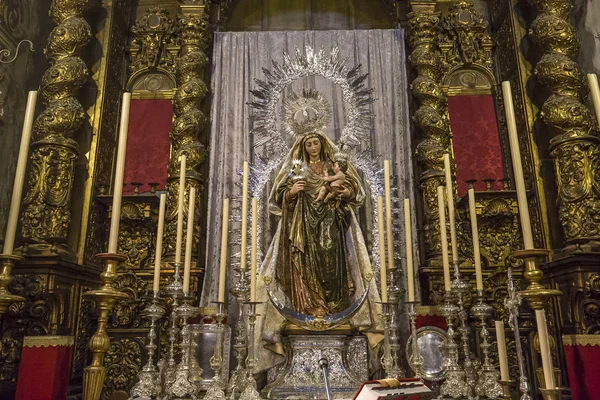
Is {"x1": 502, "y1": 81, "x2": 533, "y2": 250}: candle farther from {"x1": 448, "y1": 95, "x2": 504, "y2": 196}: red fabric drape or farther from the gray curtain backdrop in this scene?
{"x1": 448, "y1": 95, "x2": 504, "y2": 196}: red fabric drape

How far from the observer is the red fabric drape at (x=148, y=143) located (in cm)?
575

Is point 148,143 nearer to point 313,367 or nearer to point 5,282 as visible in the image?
point 313,367

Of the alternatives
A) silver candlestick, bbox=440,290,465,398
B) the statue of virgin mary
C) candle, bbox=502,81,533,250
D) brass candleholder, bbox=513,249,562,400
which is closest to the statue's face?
the statue of virgin mary

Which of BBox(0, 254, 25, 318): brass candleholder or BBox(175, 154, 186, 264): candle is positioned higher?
BBox(175, 154, 186, 264): candle

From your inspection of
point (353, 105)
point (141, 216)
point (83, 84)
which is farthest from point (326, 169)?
point (83, 84)

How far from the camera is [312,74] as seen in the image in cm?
602

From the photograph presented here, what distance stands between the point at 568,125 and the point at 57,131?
4947 millimetres

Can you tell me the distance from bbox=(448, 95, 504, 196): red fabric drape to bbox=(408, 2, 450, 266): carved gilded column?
30 centimetres

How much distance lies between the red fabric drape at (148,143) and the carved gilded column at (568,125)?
13.5ft

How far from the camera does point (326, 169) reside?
4887 millimetres

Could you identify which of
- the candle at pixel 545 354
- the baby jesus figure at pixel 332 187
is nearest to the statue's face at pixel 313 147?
the baby jesus figure at pixel 332 187

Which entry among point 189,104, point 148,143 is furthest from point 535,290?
point 148,143

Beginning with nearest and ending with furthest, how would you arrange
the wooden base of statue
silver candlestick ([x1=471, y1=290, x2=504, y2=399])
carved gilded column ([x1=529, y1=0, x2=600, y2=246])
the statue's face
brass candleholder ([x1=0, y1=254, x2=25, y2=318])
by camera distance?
brass candleholder ([x1=0, y1=254, x2=25, y2=318]), silver candlestick ([x1=471, y1=290, x2=504, y2=399]), the wooden base of statue, carved gilded column ([x1=529, y1=0, x2=600, y2=246]), the statue's face

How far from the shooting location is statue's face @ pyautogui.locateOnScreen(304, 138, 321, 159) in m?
4.93
